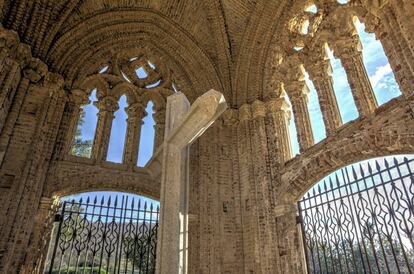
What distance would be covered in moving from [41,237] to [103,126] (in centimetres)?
307

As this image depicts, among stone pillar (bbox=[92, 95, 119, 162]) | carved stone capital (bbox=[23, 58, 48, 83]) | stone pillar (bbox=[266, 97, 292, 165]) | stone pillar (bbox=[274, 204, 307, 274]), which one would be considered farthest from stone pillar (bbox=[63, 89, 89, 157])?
stone pillar (bbox=[274, 204, 307, 274])

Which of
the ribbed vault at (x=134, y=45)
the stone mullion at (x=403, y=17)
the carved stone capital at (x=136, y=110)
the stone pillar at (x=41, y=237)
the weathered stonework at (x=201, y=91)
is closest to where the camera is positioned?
the stone mullion at (x=403, y=17)

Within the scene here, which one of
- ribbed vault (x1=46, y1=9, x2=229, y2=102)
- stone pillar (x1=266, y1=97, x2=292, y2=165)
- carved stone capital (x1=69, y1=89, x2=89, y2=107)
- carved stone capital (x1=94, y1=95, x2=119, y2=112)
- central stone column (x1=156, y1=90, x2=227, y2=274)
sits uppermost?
ribbed vault (x1=46, y1=9, x2=229, y2=102)

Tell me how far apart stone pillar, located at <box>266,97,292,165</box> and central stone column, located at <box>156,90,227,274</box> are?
4896 millimetres

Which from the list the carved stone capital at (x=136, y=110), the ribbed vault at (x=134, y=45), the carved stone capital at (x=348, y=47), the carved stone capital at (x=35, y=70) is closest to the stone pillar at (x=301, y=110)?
the carved stone capital at (x=348, y=47)

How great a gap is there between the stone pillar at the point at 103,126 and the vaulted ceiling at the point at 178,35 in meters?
0.94

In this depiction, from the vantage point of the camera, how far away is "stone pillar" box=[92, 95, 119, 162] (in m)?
7.55

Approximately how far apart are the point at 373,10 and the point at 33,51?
705 cm

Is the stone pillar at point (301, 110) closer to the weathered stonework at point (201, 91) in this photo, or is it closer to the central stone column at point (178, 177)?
the weathered stonework at point (201, 91)

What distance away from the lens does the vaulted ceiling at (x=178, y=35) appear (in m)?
7.69

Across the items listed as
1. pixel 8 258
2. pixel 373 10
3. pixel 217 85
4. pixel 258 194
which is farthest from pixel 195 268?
pixel 373 10

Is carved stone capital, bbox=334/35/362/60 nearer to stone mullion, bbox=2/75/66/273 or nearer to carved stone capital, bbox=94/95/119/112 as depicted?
carved stone capital, bbox=94/95/119/112

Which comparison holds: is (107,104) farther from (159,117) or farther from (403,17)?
(403,17)

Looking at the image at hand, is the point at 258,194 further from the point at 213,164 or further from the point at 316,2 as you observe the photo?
the point at 316,2
